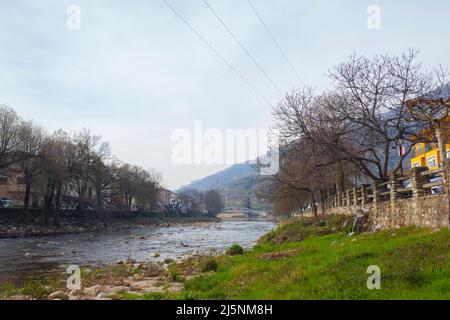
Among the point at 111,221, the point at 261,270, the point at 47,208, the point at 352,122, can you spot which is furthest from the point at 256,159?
the point at 111,221

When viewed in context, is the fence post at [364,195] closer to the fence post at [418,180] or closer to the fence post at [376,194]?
the fence post at [376,194]

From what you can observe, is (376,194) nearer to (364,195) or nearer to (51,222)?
(364,195)

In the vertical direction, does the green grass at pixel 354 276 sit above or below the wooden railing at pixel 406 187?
below

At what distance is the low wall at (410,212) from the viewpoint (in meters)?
15.5

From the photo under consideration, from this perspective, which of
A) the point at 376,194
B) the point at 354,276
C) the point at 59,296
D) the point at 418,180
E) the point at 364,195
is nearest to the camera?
the point at 354,276

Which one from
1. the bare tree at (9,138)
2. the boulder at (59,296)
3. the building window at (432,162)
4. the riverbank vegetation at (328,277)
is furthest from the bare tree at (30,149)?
A: the building window at (432,162)

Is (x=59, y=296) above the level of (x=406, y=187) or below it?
below

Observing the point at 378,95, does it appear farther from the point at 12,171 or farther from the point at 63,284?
the point at 12,171

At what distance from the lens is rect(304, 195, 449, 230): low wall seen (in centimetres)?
1548

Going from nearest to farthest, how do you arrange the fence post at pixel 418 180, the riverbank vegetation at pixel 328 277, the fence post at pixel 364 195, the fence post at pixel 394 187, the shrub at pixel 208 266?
the riverbank vegetation at pixel 328 277, the fence post at pixel 418 180, the shrub at pixel 208 266, the fence post at pixel 394 187, the fence post at pixel 364 195

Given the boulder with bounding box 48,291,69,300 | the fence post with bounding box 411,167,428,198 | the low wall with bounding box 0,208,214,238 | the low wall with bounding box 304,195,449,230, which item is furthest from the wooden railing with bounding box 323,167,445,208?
the low wall with bounding box 0,208,214,238

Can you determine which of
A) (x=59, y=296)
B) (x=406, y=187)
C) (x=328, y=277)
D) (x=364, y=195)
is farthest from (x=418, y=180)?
(x=59, y=296)

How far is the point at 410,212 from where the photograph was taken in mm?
18875

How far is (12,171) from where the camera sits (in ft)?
182
